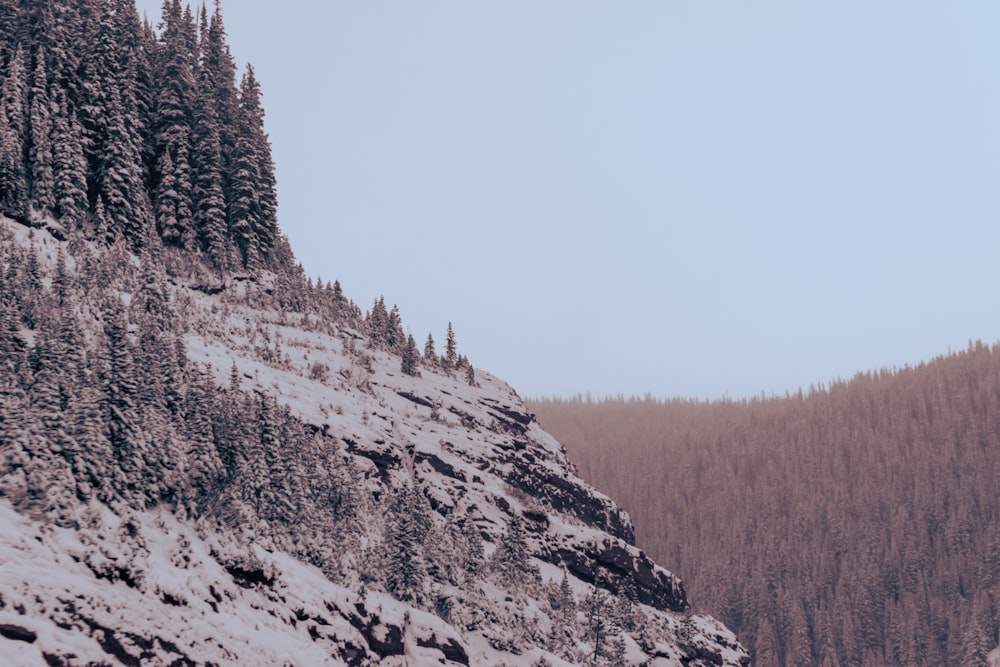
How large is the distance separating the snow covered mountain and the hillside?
0.11 m

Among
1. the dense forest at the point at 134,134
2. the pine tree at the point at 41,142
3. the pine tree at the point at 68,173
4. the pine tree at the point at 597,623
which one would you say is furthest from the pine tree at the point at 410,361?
the pine tree at the point at 41,142

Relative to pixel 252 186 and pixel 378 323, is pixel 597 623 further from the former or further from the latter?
pixel 252 186

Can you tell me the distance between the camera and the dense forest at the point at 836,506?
12238 centimetres

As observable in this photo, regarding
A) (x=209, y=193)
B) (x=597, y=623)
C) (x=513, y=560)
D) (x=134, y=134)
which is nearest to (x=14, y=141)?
(x=134, y=134)

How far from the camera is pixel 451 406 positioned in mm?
58938

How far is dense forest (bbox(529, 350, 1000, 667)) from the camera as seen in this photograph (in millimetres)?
122375

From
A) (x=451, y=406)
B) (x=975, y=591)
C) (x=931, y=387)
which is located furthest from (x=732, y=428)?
(x=451, y=406)

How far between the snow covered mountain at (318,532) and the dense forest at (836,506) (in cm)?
6851

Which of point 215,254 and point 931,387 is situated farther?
point 931,387

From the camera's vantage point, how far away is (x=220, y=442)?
3353 cm

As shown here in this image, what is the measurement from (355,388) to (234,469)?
19043mm

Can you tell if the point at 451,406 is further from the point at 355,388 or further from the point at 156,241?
the point at 156,241

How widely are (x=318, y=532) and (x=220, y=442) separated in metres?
4.87

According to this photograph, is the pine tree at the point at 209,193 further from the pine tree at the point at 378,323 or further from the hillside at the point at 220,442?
the pine tree at the point at 378,323
